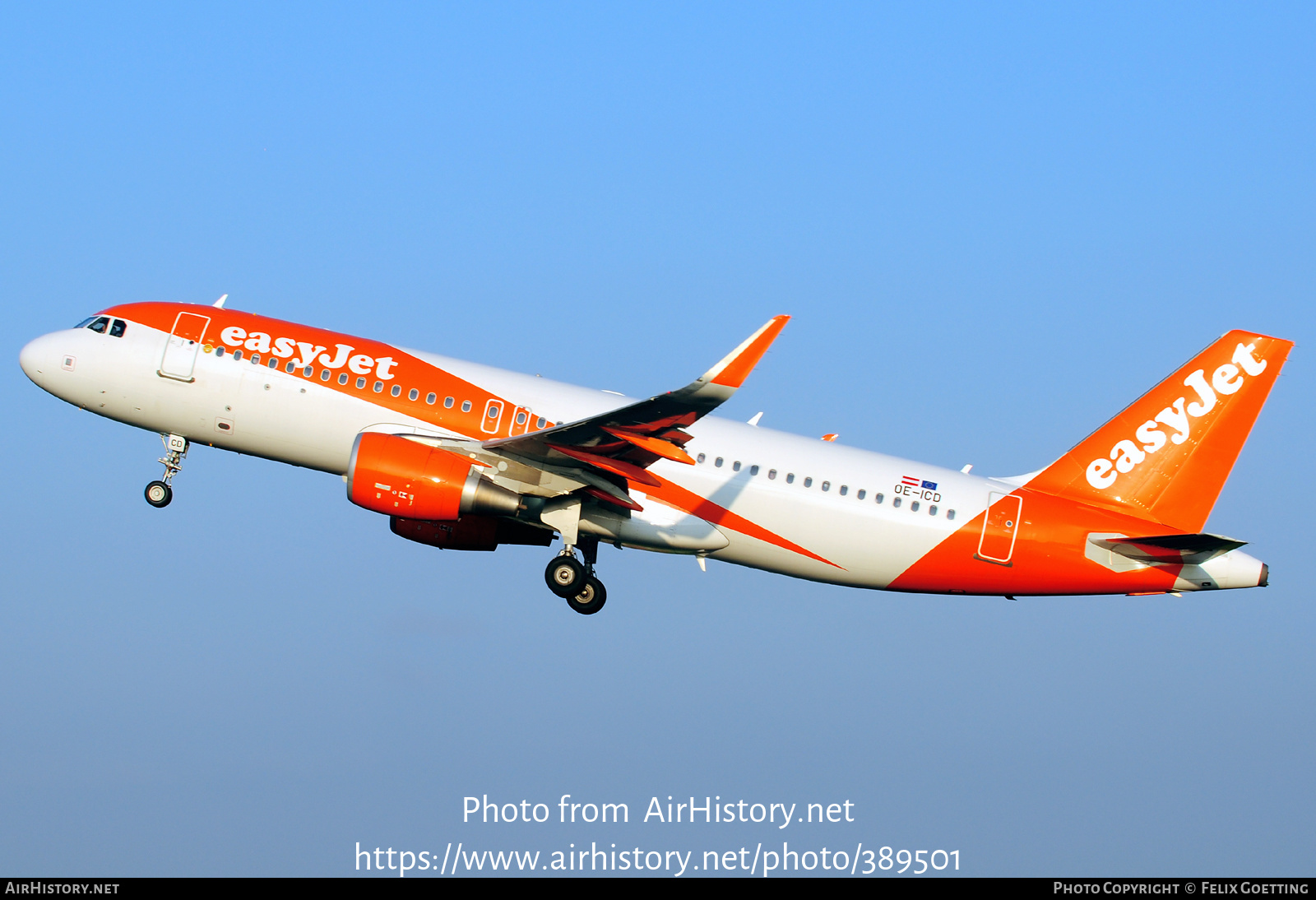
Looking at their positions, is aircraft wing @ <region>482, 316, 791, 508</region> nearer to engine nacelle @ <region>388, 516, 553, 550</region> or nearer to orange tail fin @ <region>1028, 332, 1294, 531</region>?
engine nacelle @ <region>388, 516, 553, 550</region>

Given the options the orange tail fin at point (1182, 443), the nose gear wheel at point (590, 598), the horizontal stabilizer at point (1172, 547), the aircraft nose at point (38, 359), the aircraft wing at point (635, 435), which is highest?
the orange tail fin at point (1182, 443)

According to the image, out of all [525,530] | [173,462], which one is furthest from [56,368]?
[525,530]

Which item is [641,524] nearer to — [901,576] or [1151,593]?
[901,576]

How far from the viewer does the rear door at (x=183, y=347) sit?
3127 centimetres

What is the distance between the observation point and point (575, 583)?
103ft

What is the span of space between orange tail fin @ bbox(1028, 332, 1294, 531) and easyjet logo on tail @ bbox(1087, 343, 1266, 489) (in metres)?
0.02

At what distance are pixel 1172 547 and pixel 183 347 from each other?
75.0 feet

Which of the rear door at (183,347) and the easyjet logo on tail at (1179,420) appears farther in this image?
the easyjet logo on tail at (1179,420)

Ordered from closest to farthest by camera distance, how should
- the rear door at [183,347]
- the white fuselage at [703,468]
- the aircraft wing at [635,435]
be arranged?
the aircraft wing at [635,435] → the white fuselage at [703,468] → the rear door at [183,347]

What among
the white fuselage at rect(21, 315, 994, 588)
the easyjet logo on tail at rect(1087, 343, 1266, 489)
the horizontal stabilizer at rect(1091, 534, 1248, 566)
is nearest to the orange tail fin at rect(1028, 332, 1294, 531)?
the easyjet logo on tail at rect(1087, 343, 1266, 489)

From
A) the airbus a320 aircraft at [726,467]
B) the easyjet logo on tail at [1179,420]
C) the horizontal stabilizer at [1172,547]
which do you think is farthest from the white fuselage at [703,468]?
the horizontal stabilizer at [1172,547]

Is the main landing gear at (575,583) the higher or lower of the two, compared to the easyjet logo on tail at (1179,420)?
lower

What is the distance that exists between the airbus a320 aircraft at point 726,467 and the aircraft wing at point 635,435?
0.16 m

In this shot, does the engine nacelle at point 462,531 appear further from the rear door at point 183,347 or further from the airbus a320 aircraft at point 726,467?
the rear door at point 183,347
